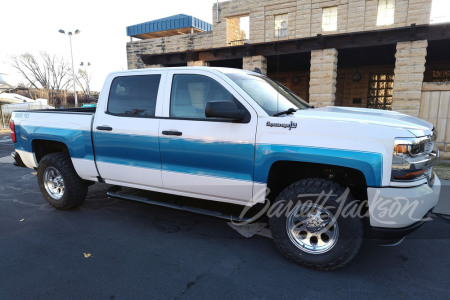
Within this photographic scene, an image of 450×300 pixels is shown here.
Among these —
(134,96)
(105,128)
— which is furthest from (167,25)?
(105,128)

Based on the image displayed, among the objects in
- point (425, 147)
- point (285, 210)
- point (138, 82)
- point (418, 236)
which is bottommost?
point (418, 236)

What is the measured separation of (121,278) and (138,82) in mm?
2391

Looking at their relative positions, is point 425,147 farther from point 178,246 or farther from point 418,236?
point 178,246

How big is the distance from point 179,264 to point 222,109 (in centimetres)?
167

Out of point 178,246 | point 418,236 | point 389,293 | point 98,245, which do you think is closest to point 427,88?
point 418,236

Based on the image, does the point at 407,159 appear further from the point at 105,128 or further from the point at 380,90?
the point at 380,90

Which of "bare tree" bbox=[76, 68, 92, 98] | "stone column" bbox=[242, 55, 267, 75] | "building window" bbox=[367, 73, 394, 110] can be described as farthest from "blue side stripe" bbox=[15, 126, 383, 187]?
"bare tree" bbox=[76, 68, 92, 98]

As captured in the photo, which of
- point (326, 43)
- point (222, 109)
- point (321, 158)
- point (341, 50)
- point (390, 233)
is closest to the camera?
point (390, 233)

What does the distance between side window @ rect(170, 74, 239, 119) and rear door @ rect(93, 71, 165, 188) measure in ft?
0.67

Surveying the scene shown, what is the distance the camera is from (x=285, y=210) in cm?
300

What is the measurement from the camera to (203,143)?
10.7 ft

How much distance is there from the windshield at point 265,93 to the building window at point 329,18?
44.5ft

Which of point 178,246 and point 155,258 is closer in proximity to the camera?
point 155,258

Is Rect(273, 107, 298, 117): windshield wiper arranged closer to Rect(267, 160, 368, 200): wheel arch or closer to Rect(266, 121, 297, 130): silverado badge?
Rect(266, 121, 297, 130): silverado badge
